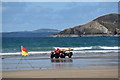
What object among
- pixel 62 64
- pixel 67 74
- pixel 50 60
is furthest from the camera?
pixel 50 60

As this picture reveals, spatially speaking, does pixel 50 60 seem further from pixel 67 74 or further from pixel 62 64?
pixel 67 74

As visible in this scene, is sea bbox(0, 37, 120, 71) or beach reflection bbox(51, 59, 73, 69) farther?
sea bbox(0, 37, 120, 71)

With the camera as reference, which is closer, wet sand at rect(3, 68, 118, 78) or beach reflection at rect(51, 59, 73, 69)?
wet sand at rect(3, 68, 118, 78)

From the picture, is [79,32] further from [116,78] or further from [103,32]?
[116,78]

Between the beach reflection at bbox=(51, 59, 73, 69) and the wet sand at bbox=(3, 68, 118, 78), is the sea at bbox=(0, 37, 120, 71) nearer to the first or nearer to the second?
the beach reflection at bbox=(51, 59, 73, 69)

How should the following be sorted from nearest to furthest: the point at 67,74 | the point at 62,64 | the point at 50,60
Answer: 1. the point at 67,74
2. the point at 62,64
3. the point at 50,60

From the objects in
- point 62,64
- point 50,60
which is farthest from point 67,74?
point 50,60

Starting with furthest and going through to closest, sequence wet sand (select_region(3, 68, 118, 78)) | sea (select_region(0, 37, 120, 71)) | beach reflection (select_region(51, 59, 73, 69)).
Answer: sea (select_region(0, 37, 120, 71))
beach reflection (select_region(51, 59, 73, 69))
wet sand (select_region(3, 68, 118, 78))

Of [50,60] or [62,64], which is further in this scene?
[50,60]

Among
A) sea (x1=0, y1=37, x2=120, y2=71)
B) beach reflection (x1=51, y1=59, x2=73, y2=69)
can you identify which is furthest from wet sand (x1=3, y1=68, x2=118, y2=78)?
beach reflection (x1=51, y1=59, x2=73, y2=69)

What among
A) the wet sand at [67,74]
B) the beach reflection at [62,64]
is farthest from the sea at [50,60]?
the wet sand at [67,74]

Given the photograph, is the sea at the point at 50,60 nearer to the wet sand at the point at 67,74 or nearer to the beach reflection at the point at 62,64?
the beach reflection at the point at 62,64

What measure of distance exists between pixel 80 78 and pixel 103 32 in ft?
580

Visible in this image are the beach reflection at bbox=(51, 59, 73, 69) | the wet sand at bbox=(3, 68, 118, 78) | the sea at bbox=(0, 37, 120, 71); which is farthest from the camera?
the sea at bbox=(0, 37, 120, 71)
